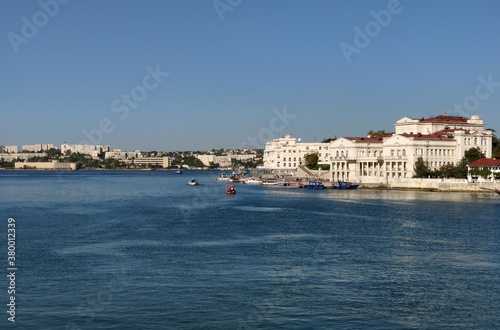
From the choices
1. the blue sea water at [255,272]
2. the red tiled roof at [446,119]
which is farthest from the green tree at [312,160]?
the blue sea water at [255,272]

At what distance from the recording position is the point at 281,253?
20938 mm

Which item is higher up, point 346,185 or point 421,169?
point 421,169

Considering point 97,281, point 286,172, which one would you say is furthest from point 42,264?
point 286,172

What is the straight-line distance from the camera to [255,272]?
17.8 metres

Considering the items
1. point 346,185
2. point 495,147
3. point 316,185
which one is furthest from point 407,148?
point 495,147

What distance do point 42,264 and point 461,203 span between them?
2983cm

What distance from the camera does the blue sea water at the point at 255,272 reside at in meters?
13.8

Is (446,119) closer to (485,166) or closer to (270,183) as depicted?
(485,166)

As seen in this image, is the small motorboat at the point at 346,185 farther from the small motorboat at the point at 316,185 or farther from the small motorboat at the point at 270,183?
the small motorboat at the point at 270,183

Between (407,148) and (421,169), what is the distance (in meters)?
3.58

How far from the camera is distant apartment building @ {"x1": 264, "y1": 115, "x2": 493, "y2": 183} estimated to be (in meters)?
61.7

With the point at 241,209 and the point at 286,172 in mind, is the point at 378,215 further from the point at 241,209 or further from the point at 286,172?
the point at 286,172

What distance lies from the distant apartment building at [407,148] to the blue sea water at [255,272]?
29.5 m

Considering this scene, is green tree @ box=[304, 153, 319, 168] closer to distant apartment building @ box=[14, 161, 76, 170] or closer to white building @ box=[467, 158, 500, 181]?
white building @ box=[467, 158, 500, 181]
